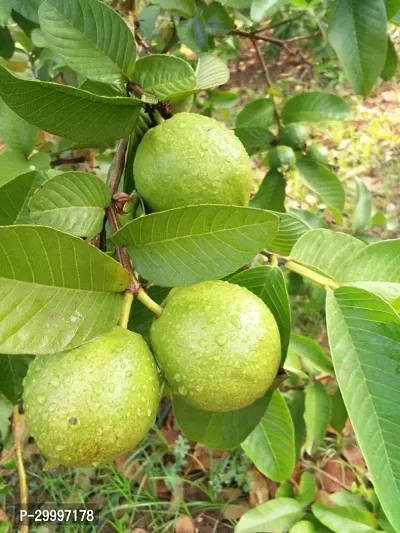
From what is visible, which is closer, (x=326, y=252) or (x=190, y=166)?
(x=190, y=166)

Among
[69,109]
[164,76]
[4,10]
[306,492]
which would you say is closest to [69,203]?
[69,109]

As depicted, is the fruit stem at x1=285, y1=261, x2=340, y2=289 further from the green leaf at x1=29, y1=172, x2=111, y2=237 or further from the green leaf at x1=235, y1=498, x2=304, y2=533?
the green leaf at x1=235, y1=498, x2=304, y2=533

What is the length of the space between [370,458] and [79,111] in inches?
24.3

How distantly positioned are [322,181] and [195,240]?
1008mm

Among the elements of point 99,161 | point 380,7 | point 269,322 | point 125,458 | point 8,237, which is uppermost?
point 380,7

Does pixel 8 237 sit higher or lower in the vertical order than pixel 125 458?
higher

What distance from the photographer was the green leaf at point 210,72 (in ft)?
3.25

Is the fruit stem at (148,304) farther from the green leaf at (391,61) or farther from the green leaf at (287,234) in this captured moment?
the green leaf at (391,61)

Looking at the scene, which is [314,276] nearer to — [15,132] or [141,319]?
[141,319]

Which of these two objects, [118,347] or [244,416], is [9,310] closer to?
[118,347]

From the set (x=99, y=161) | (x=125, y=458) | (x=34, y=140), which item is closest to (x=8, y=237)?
(x=34, y=140)

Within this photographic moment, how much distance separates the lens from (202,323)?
2.40 feet

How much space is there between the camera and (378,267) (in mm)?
928

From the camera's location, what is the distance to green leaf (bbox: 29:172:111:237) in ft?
2.58
